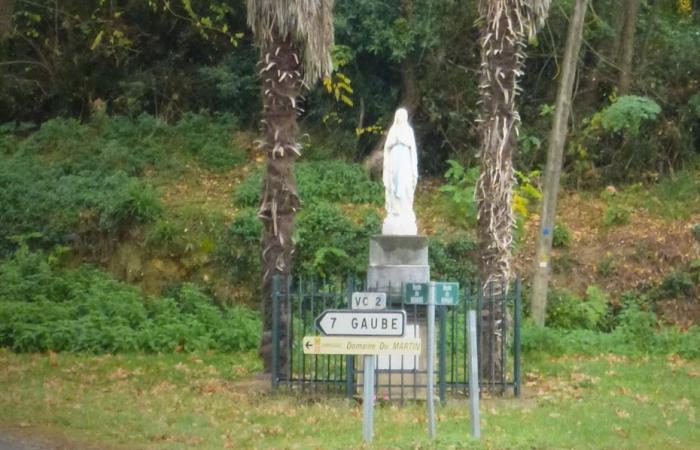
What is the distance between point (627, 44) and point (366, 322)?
56.8 feet

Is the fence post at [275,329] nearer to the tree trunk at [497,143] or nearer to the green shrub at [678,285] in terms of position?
the tree trunk at [497,143]

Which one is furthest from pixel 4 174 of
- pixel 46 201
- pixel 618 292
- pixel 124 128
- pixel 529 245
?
pixel 618 292

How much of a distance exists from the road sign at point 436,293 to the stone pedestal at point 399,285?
0.74 metres

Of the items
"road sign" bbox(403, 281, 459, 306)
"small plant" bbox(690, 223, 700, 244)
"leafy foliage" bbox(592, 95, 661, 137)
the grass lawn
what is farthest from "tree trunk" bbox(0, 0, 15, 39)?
"small plant" bbox(690, 223, 700, 244)

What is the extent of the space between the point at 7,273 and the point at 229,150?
262 inches

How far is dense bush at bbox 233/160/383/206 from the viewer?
81.9 ft

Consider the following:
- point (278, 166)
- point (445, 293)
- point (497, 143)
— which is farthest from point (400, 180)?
point (445, 293)

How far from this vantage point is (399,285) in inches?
615

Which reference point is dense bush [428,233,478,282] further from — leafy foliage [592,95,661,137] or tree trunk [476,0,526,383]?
tree trunk [476,0,526,383]

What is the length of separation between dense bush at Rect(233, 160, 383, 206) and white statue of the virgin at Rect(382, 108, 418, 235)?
818 cm

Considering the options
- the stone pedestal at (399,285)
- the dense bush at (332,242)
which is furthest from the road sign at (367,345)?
the dense bush at (332,242)

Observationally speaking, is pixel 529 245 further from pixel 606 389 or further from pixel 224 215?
pixel 606 389

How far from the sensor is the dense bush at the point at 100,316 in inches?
763

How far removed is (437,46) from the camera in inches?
1065
